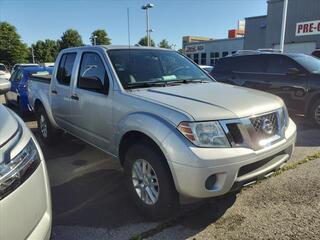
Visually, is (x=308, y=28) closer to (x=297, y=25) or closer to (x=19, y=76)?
(x=297, y=25)

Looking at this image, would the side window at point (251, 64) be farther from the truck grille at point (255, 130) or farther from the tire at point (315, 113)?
the truck grille at point (255, 130)

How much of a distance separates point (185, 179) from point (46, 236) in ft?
4.04

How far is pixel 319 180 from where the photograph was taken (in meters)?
4.23

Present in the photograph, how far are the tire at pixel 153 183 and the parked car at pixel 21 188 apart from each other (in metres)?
1.16

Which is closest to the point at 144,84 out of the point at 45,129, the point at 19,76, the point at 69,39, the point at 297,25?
the point at 45,129

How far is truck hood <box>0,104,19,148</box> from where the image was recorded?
1.93m

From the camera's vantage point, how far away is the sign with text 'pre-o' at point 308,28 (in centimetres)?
2402

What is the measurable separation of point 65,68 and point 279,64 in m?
5.41

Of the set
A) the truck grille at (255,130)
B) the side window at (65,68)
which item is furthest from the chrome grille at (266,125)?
the side window at (65,68)

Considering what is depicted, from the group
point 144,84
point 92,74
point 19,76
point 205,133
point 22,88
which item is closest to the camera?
point 205,133

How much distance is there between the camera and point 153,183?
3268mm

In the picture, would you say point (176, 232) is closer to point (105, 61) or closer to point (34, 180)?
point (34, 180)

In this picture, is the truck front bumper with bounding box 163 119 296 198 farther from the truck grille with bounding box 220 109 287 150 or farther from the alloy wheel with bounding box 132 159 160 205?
the alloy wheel with bounding box 132 159 160 205

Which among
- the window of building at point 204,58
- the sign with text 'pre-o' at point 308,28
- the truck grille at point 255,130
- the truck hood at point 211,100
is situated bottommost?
the window of building at point 204,58
